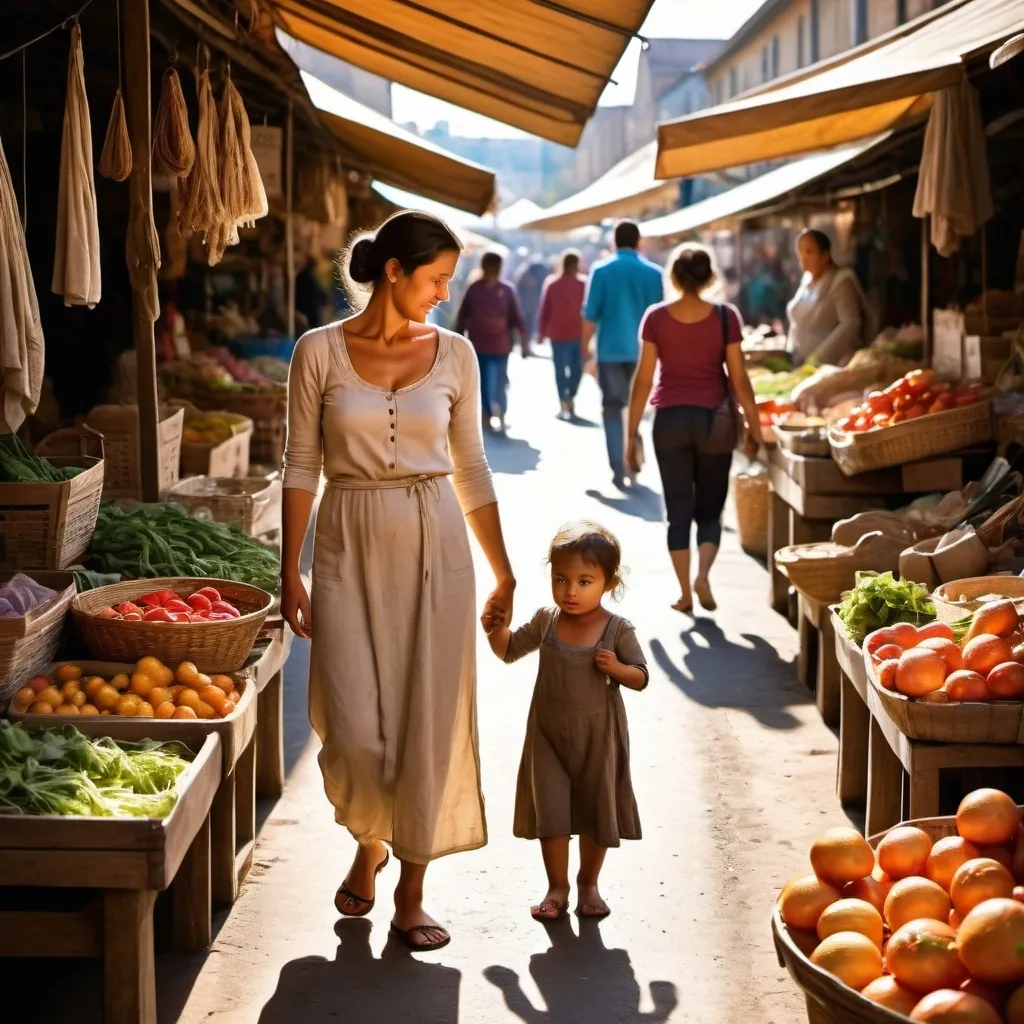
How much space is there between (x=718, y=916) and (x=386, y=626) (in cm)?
138

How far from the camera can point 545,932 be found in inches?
187

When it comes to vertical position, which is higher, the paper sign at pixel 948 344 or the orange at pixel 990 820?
the paper sign at pixel 948 344

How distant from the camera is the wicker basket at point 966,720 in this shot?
454 centimetres

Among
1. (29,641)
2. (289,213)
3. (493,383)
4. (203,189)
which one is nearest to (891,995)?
(29,641)

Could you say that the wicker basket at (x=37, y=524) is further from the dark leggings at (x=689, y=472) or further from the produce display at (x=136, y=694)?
the dark leggings at (x=689, y=472)

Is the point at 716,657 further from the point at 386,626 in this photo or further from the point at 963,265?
the point at 963,265

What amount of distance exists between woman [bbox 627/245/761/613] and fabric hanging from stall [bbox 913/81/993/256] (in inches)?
51.2

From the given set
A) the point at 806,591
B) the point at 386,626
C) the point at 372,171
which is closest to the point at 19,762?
the point at 386,626

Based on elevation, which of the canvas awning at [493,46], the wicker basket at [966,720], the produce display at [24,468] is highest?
the canvas awning at [493,46]

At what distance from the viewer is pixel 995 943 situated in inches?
116

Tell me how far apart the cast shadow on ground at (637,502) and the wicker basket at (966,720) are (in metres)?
7.91

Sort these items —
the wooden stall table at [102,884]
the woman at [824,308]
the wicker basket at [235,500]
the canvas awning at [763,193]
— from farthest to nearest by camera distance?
the canvas awning at [763,193] < the woman at [824,308] < the wicker basket at [235,500] < the wooden stall table at [102,884]

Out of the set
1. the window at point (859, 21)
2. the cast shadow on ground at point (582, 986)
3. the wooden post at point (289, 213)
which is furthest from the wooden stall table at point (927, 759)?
the window at point (859, 21)

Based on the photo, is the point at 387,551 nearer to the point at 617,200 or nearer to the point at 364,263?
the point at 364,263
